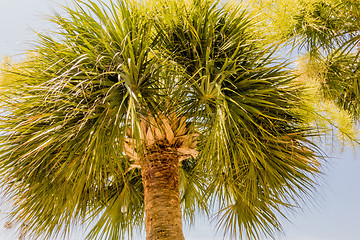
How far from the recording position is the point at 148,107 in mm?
2455

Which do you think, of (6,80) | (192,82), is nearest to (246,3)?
(192,82)

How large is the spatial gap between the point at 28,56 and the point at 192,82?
1349 mm

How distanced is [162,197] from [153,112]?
67 cm

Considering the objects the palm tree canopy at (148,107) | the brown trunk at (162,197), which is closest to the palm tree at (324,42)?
the palm tree canopy at (148,107)

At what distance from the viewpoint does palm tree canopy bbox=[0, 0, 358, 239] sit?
230 cm

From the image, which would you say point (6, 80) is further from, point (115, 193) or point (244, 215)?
point (244, 215)

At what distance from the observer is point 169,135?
283 centimetres

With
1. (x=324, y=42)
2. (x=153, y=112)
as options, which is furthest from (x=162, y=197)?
(x=324, y=42)

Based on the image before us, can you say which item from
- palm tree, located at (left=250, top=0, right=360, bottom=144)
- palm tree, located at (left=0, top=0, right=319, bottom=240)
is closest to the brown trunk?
palm tree, located at (left=0, top=0, right=319, bottom=240)

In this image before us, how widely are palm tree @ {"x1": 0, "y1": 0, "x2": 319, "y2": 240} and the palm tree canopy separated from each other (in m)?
0.01

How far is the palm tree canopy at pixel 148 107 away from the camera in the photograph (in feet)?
7.56

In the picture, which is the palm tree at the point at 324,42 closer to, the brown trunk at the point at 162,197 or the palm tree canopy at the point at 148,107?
the palm tree canopy at the point at 148,107

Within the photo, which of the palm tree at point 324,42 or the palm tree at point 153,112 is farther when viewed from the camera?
the palm tree at point 324,42

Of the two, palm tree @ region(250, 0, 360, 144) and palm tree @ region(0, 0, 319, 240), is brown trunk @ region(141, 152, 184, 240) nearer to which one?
palm tree @ region(0, 0, 319, 240)
